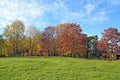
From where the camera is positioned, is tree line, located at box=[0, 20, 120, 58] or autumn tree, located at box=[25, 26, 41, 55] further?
autumn tree, located at box=[25, 26, 41, 55]

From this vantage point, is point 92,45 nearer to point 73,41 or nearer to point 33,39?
point 33,39

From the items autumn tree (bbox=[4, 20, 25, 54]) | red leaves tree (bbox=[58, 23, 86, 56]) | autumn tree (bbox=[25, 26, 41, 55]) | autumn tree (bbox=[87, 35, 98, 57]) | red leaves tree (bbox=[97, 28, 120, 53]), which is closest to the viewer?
red leaves tree (bbox=[58, 23, 86, 56])

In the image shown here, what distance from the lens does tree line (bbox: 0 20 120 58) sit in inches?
2741

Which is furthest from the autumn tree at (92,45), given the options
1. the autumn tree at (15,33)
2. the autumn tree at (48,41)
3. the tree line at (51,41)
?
the autumn tree at (15,33)

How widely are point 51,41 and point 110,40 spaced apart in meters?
23.0

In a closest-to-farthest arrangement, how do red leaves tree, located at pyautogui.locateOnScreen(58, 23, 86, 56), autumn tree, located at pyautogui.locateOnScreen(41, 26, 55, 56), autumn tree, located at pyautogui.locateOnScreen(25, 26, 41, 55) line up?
red leaves tree, located at pyautogui.locateOnScreen(58, 23, 86, 56), autumn tree, located at pyautogui.locateOnScreen(41, 26, 55, 56), autumn tree, located at pyautogui.locateOnScreen(25, 26, 41, 55)

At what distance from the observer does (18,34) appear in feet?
270

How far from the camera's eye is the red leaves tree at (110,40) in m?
73.8

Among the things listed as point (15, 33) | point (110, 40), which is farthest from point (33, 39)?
point (110, 40)

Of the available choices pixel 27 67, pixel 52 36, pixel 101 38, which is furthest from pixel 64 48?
pixel 27 67

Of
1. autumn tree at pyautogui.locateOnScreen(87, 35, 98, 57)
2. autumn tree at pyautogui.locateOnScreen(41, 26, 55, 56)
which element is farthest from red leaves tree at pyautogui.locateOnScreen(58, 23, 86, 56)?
autumn tree at pyautogui.locateOnScreen(87, 35, 98, 57)

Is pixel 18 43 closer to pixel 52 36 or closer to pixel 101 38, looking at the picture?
pixel 52 36

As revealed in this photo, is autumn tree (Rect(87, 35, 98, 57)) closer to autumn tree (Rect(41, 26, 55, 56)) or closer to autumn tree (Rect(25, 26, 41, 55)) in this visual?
autumn tree (Rect(41, 26, 55, 56))

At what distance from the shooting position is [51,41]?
86312mm
